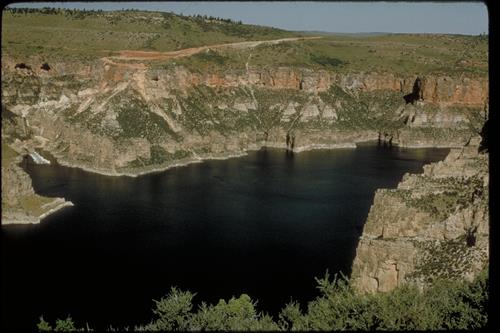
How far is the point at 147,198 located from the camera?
7750 centimetres

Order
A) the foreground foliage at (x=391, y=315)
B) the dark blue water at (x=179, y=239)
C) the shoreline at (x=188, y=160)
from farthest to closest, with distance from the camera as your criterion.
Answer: the shoreline at (x=188, y=160), the dark blue water at (x=179, y=239), the foreground foliage at (x=391, y=315)

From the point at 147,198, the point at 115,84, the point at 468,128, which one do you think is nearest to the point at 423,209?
the point at 147,198

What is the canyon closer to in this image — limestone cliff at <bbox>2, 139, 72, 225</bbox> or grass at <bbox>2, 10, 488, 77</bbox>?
limestone cliff at <bbox>2, 139, 72, 225</bbox>

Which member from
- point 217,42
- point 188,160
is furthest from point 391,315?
point 217,42

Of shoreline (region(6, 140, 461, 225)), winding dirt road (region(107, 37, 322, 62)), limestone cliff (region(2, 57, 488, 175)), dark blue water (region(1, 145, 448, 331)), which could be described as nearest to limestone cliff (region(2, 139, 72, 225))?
shoreline (region(6, 140, 461, 225))

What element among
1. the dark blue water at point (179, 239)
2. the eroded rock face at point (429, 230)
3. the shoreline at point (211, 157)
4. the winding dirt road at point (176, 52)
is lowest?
the dark blue water at point (179, 239)

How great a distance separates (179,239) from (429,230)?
28882 millimetres

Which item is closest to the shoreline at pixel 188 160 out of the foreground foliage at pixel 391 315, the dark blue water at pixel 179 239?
the dark blue water at pixel 179 239

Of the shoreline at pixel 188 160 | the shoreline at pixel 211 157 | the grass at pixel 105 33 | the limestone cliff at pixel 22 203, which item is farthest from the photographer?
the grass at pixel 105 33

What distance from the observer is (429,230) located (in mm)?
33969

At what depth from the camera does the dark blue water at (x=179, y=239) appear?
141 ft

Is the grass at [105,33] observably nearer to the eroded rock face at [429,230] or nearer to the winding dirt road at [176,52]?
the winding dirt road at [176,52]

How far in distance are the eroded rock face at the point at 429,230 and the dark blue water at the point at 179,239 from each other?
887 centimetres

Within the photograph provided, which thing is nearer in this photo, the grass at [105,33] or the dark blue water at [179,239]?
the dark blue water at [179,239]
